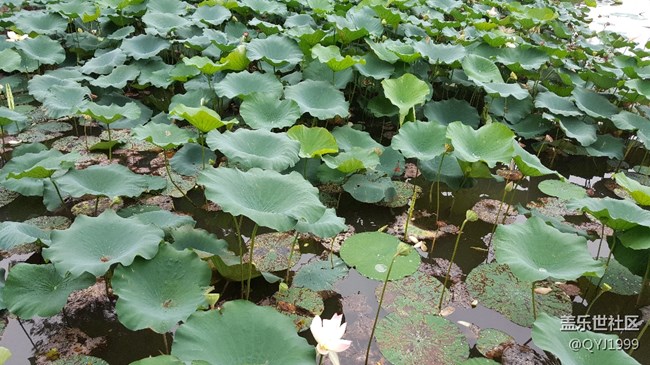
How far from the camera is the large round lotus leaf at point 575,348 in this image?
179cm

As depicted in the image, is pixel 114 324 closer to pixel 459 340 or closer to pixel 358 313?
pixel 358 313

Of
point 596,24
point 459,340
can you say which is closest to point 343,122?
point 459,340

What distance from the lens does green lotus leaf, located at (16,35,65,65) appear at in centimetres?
443

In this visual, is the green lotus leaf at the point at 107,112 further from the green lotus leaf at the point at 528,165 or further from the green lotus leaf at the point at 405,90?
the green lotus leaf at the point at 528,165

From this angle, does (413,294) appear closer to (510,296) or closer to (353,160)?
(510,296)

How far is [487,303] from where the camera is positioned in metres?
2.59

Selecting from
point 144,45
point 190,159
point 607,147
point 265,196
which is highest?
point 265,196

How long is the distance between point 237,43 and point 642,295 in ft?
11.4

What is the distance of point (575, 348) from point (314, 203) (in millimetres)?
1121

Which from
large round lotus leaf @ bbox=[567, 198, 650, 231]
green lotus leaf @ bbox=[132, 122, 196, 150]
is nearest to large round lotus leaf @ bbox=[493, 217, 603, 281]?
large round lotus leaf @ bbox=[567, 198, 650, 231]

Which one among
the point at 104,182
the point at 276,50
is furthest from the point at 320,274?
the point at 276,50

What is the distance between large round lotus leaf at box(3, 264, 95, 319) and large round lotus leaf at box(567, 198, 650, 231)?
2271 mm

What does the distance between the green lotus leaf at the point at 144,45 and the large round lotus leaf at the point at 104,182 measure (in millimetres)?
1969

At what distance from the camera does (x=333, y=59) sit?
3697 millimetres
